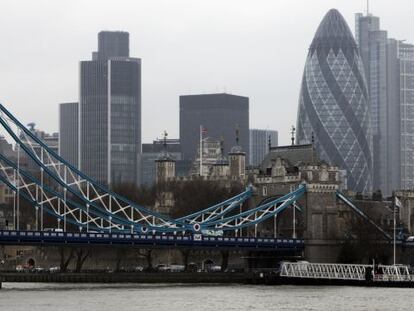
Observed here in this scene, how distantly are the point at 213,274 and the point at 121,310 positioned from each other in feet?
160

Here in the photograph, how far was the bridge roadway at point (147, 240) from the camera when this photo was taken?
124750 millimetres

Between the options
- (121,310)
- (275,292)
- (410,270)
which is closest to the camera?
(121,310)

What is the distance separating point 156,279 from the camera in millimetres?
137500

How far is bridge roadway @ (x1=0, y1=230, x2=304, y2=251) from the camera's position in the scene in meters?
125

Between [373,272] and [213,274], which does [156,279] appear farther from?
[373,272]

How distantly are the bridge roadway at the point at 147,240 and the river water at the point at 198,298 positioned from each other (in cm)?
410

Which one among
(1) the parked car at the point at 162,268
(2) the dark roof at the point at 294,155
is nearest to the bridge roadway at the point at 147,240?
(2) the dark roof at the point at 294,155

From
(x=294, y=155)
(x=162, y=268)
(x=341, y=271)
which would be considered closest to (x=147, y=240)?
(x=341, y=271)

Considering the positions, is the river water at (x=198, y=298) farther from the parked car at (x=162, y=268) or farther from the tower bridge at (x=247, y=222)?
the parked car at (x=162, y=268)

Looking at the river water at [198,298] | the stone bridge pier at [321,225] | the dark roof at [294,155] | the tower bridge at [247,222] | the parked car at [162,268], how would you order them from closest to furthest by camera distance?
the river water at [198,298], the tower bridge at [247,222], the stone bridge pier at [321,225], the dark roof at [294,155], the parked car at [162,268]

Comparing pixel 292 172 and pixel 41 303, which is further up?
pixel 292 172

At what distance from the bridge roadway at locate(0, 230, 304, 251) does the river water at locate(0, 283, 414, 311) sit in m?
4.10

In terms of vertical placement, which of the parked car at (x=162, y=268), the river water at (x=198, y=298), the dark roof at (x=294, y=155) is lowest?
the parked car at (x=162, y=268)

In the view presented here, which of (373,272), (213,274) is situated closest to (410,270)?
(373,272)
